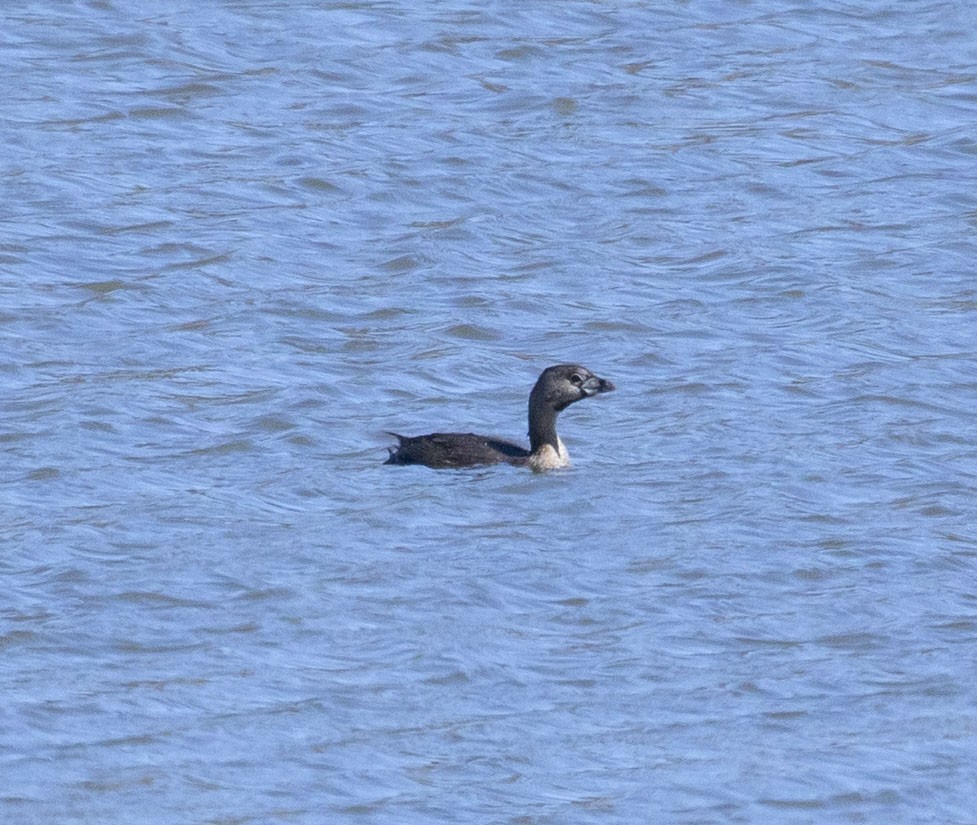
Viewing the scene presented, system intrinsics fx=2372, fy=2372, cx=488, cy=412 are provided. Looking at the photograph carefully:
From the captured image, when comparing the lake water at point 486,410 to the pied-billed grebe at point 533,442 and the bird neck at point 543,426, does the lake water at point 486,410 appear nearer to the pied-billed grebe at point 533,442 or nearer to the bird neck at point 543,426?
the pied-billed grebe at point 533,442

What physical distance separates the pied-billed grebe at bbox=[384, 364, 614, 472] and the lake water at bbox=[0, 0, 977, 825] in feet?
0.36

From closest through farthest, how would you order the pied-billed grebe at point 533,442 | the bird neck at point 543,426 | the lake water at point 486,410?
1. the lake water at point 486,410
2. the pied-billed grebe at point 533,442
3. the bird neck at point 543,426

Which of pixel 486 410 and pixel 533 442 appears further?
pixel 486 410

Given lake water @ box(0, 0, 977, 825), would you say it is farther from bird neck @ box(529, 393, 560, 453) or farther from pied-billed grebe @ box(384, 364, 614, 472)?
bird neck @ box(529, 393, 560, 453)

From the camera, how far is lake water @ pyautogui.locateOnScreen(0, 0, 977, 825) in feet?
28.7

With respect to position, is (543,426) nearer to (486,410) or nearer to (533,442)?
(533,442)

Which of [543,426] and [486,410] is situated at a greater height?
[543,426]

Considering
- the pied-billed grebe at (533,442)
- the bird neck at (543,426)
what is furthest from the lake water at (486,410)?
the bird neck at (543,426)

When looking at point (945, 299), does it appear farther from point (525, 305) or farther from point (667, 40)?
point (667, 40)

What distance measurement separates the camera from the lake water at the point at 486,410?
874cm

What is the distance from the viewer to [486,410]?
14.0 meters

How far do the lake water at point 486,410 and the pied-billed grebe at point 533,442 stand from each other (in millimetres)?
108

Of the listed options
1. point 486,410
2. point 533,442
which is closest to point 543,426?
point 533,442

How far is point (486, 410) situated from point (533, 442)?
101 cm
